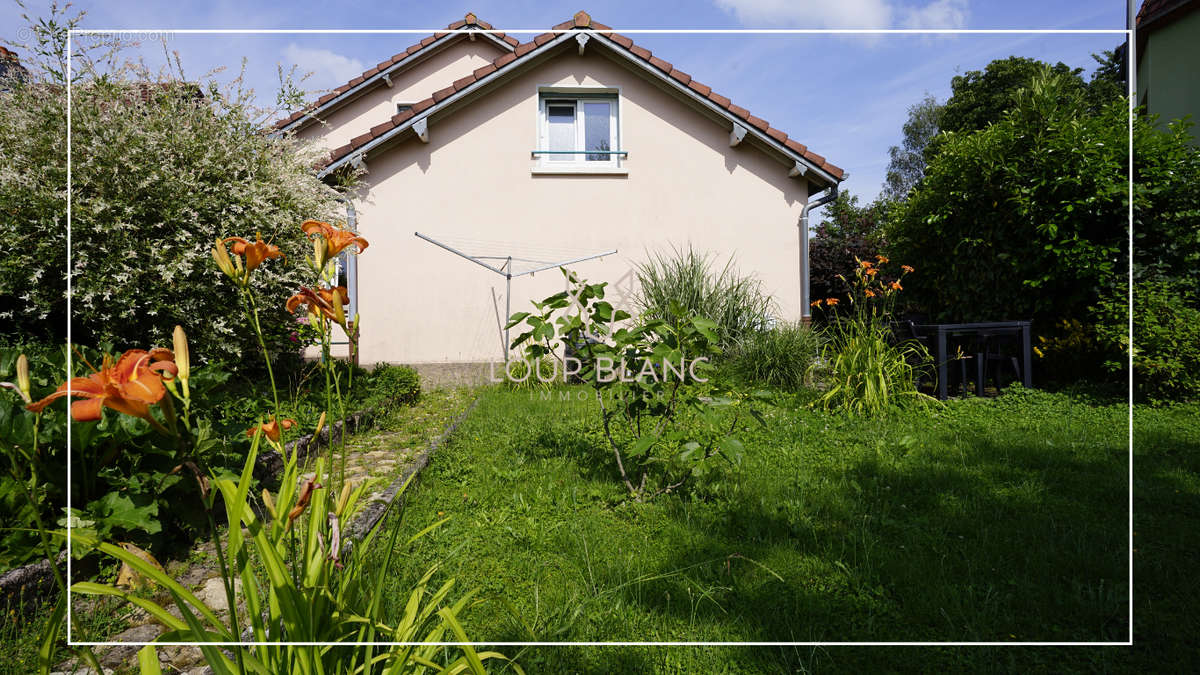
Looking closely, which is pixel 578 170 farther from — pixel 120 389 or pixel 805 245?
pixel 120 389

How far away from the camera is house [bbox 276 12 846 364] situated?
742 cm

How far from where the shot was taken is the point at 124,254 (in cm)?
359

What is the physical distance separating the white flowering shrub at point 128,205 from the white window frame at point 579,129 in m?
4.31

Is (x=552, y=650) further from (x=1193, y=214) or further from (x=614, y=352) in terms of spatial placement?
(x=1193, y=214)

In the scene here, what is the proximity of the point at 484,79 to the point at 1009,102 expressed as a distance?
21.7 feet

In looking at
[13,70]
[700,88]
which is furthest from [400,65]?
[13,70]

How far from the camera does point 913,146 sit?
126 inches

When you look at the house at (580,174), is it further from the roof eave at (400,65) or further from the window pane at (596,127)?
the roof eave at (400,65)

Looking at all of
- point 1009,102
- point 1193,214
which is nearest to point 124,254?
point 1009,102

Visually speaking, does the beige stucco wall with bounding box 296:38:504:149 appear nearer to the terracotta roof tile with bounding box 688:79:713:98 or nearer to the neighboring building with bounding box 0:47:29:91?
the terracotta roof tile with bounding box 688:79:713:98

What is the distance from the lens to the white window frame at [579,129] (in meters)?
7.98

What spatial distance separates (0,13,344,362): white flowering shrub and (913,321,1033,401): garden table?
6.10 m

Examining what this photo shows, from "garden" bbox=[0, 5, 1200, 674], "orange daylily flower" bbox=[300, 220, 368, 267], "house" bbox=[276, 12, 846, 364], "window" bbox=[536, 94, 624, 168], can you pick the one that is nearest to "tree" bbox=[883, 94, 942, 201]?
"garden" bbox=[0, 5, 1200, 674]

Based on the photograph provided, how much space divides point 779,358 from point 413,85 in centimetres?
1049
